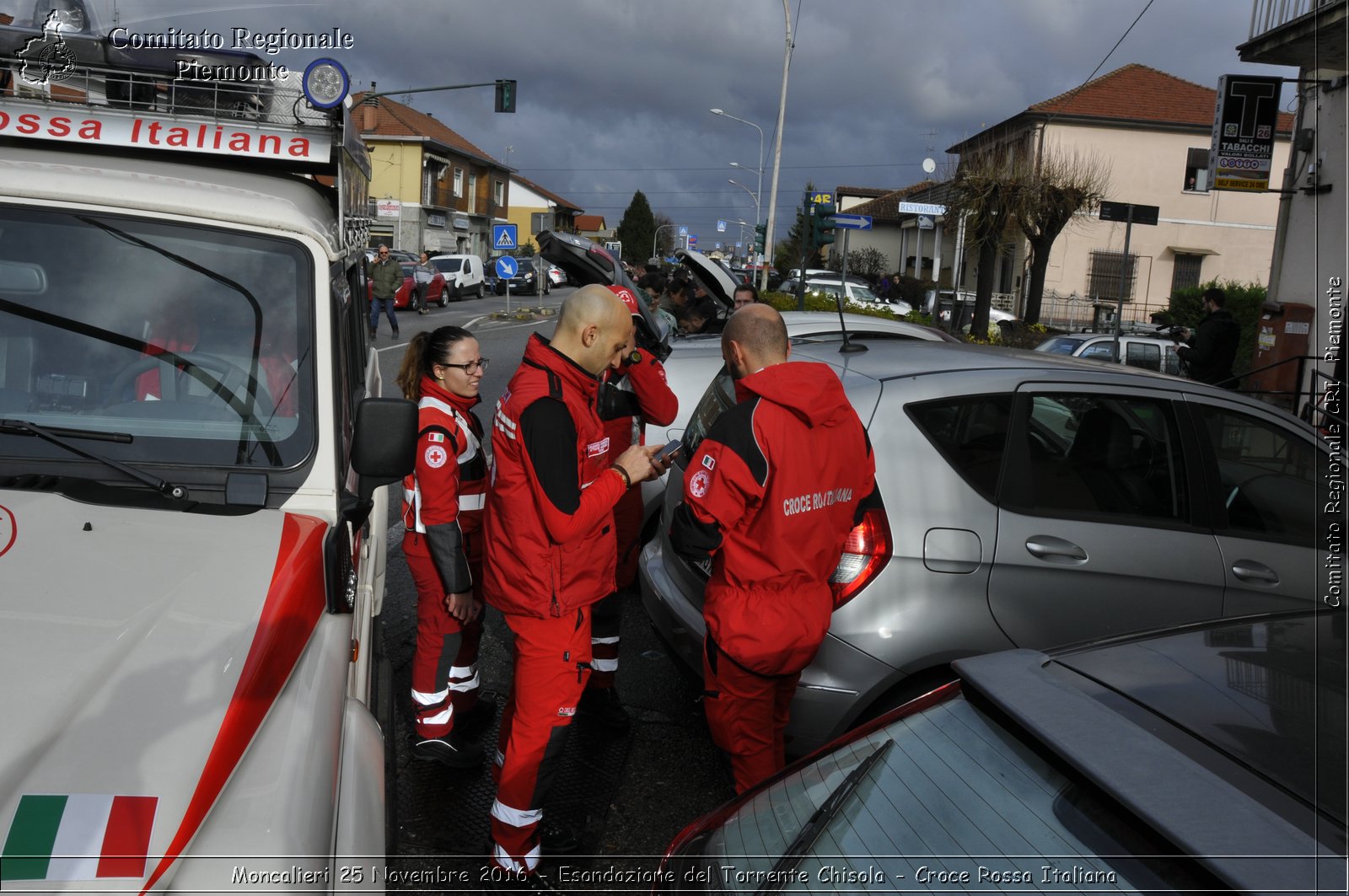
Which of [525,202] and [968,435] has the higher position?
[525,202]

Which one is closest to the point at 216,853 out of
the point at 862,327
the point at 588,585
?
the point at 588,585

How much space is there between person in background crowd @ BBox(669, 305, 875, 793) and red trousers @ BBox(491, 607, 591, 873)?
42 centimetres

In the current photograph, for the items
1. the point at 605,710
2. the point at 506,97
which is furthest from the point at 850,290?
the point at 605,710

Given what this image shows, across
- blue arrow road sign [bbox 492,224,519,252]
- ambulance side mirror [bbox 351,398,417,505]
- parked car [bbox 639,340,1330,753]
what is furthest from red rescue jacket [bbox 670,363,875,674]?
blue arrow road sign [bbox 492,224,519,252]

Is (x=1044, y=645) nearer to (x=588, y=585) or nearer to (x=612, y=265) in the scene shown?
(x=588, y=585)

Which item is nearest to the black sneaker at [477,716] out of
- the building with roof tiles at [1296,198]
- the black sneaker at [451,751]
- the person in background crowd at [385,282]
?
the black sneaker at [451,751]

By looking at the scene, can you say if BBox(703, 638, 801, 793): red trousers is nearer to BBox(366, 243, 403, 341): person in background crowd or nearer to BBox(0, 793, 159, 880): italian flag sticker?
BBox(0, 793, 159, 880): italian flag sticker

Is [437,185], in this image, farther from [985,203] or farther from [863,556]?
[863,556]

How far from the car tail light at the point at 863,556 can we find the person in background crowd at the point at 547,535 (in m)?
0.78

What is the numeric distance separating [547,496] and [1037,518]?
1.78 metres

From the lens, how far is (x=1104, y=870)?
4.54 feet

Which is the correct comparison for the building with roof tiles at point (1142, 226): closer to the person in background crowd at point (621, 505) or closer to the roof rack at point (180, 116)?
the person in background crowd at point (621, 505)

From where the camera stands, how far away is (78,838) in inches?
60.3

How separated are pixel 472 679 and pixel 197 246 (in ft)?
7.03
